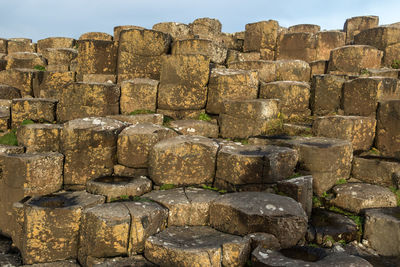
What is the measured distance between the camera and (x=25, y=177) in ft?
15.6

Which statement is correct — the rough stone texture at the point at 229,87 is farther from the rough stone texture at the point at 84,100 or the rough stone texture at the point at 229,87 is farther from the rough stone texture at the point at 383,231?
the rough stone texture at the point at 383,231

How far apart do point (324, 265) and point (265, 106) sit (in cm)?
369

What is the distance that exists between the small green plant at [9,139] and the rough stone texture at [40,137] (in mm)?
280

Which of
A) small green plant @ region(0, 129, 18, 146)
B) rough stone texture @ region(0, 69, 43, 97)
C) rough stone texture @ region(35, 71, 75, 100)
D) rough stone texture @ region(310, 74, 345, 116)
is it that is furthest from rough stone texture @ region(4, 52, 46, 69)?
rough stone texture @ region(310, 74, 345, 116)

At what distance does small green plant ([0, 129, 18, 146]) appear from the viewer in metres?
5.68

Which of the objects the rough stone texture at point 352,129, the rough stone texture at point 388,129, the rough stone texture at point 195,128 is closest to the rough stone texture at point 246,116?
the rough stone texture at point 195,128

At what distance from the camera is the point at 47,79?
305 inches

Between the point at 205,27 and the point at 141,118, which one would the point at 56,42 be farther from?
the point at 141,118

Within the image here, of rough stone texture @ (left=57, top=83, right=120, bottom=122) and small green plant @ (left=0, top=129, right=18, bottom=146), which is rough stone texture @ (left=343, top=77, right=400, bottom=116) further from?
small green plant @ (left=0, top=129, right=18, bottom=146)

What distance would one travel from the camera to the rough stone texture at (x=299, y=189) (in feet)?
13.7

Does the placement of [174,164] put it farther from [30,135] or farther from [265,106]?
[30,135]

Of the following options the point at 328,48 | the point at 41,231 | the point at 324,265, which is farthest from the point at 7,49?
the point at 324,265

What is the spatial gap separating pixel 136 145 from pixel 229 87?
8.67ft

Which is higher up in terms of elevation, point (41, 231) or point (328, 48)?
point (328, 48)
